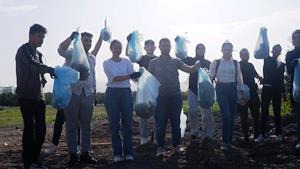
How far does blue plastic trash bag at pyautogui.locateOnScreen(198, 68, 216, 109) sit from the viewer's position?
25.6ft

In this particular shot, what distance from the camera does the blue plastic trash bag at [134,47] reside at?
830 cm

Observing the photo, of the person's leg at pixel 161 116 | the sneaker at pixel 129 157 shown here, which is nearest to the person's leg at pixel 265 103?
the person's leg at pixel 161 116

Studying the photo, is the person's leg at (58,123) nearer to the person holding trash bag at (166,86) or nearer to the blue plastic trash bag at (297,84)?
the person holding trash bag at (166,86)

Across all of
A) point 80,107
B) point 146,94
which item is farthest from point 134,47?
point 80,107

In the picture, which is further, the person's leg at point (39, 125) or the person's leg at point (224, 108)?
the person's leg at point (224, 108)

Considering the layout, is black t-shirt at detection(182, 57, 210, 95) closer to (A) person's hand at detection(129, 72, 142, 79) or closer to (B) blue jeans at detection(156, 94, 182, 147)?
(B) blue jeans at detection(156, 94, 182, 147)

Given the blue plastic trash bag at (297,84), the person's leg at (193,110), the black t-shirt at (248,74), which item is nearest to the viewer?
the blue plastic trash bag at (297,84)

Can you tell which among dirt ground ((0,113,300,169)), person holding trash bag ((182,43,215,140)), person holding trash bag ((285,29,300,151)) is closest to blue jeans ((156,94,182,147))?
dirt ground ((0,113,300,169))

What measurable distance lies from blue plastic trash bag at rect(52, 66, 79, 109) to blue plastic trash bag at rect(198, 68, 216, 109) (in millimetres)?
2315

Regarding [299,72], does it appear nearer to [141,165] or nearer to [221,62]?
[221,62]

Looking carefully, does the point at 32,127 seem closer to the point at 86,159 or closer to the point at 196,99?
the point at 86,159

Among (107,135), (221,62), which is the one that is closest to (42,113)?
(221,62)

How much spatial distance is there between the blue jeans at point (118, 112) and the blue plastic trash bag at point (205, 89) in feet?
4.71

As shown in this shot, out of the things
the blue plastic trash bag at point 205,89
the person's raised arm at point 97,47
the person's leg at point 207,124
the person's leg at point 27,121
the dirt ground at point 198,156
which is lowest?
the dirt ground at point 198,156
